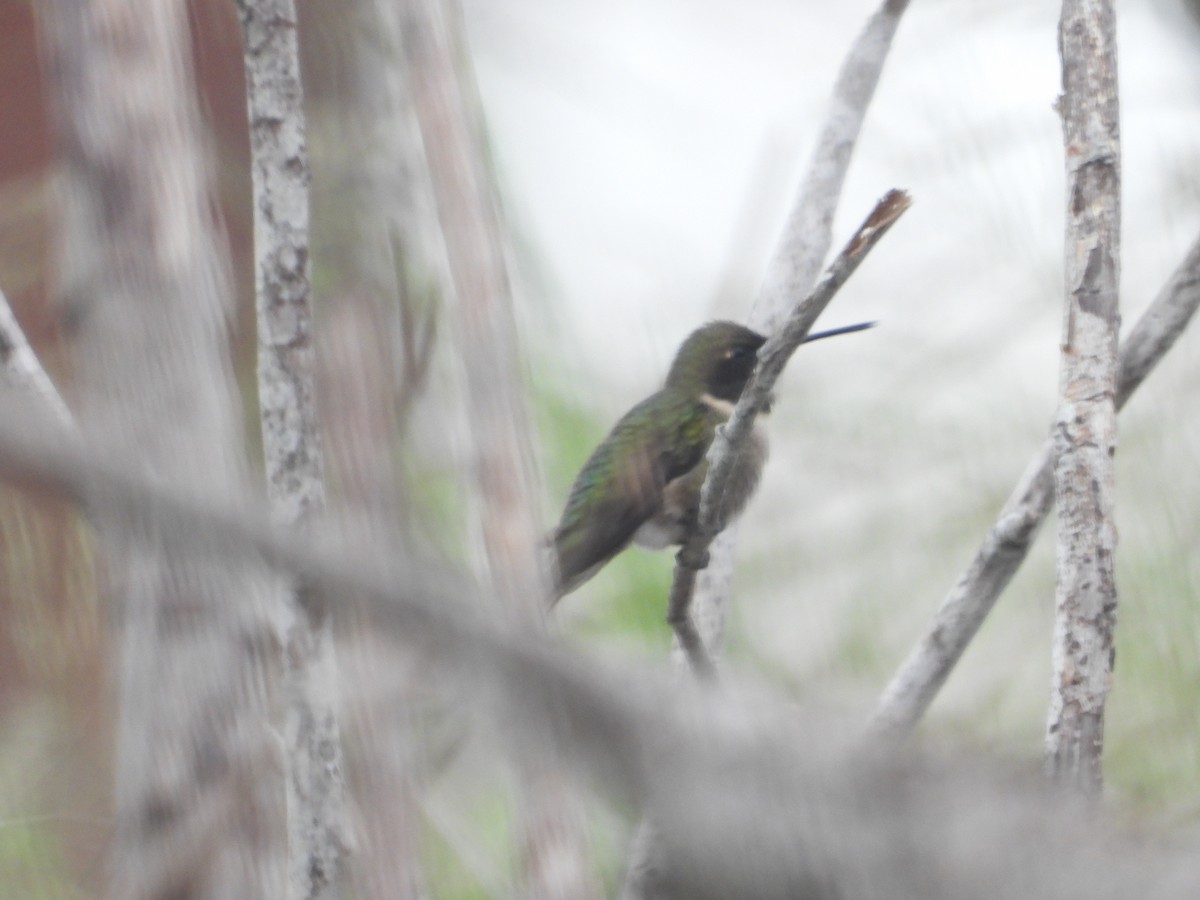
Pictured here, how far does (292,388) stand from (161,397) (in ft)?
0.73

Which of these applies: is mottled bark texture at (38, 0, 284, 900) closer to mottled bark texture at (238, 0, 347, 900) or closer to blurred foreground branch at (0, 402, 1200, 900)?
mottled bark texture at (238, 0, 347, 900)

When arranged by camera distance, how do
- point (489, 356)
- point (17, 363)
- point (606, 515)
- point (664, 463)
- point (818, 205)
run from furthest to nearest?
point (664, 463), point (606, 515), point (818, 205), point (489, 356), point (17, 363)

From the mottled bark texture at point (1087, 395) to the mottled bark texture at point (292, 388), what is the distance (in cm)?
73

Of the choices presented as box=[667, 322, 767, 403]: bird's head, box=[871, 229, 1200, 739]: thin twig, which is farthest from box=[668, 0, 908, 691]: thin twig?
box=[667, 322, 767, 403]: bird's head

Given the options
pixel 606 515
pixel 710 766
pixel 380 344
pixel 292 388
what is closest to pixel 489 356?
pixel 380 344

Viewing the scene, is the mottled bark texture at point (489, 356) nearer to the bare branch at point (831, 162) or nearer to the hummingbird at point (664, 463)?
the bare branch at point (831, 162)

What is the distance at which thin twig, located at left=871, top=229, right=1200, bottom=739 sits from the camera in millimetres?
1682

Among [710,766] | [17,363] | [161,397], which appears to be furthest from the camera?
[161,397]

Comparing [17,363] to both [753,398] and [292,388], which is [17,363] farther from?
[753,398]

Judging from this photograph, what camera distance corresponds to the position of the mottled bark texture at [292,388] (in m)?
1.42

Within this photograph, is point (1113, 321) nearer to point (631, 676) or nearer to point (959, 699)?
point (959, 699)

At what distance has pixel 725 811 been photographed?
0.44m

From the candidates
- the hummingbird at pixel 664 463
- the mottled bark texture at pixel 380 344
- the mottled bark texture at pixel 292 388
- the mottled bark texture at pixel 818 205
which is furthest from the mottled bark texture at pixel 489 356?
the hummingbird at pixel 664 463

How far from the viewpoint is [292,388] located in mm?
1525
